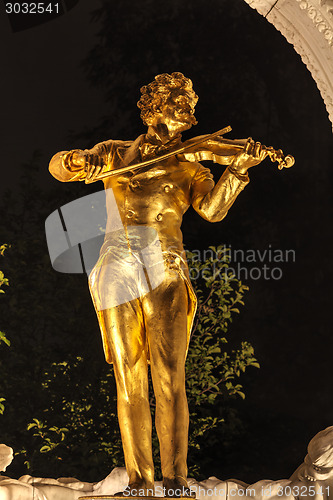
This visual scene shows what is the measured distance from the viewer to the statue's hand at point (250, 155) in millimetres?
3174

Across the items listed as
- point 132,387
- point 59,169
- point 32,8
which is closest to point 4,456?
point 132,387

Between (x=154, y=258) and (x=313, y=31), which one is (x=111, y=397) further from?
(x=313, y=31)

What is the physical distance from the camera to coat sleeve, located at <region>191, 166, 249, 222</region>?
3258 mm

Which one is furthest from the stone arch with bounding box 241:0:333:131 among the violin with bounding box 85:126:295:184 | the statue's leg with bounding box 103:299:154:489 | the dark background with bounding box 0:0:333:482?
the statue's leg with bounding box 103:299:154:489

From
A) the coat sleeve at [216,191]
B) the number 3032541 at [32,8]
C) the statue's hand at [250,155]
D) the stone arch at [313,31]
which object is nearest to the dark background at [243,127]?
the number 3032541 at [32,8]

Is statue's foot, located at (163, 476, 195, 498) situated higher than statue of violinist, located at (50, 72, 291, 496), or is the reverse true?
statue of violinist, located at (50, 72, 291, 496)

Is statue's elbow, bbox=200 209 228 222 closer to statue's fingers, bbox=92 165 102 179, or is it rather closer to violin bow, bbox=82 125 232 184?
violin bow, bbox=82 125 232 184

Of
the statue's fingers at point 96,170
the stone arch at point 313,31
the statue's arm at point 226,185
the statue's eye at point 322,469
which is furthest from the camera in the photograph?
the stone arch at point 313,31

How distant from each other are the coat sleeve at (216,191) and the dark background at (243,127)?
142cm

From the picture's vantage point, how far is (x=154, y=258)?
323 centimetres

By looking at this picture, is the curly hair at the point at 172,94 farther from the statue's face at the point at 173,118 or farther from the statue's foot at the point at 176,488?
the statue's foot at the point at 176,488

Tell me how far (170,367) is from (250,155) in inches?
33.7

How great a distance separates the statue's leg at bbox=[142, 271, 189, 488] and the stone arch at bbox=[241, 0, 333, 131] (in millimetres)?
1195

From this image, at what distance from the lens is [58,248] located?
455 cm
